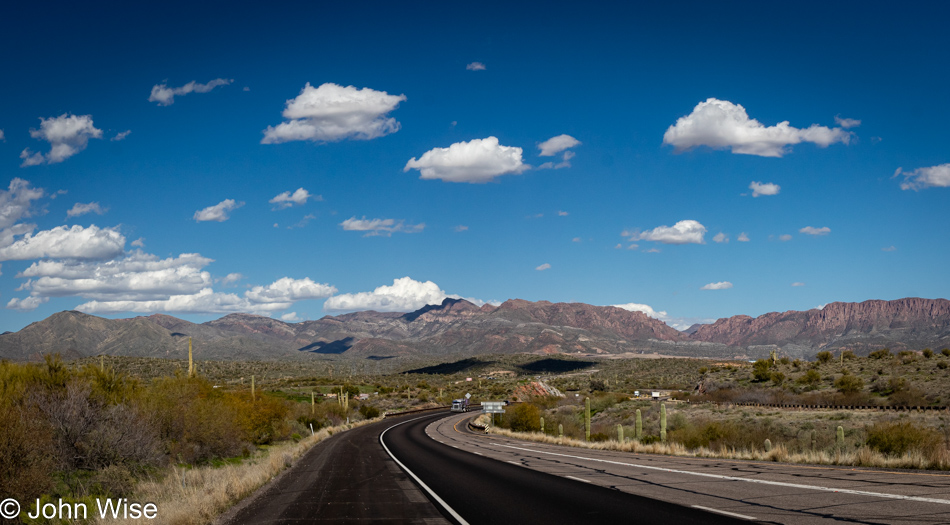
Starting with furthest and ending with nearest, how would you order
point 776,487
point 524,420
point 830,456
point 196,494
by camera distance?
point 524,420 → point 830,456 → point 196,494 → point 776,487

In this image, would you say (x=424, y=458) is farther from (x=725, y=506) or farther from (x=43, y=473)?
(x=725, y=506)

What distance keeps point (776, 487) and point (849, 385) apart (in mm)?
44773

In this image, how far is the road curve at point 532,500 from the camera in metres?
11.7

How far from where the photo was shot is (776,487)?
13.9 metres

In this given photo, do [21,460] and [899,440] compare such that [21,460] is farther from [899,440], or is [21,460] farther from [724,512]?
[899,440]

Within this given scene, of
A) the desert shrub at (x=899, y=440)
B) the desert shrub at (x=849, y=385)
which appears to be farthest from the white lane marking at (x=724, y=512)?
the desert shrub at (x=849, y=385)

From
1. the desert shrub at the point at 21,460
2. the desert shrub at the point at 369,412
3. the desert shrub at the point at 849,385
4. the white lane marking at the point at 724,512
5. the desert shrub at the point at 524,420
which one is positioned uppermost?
the desert shrub at the point at 21,460

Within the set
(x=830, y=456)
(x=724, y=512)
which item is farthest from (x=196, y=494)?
(x=830, y=456)

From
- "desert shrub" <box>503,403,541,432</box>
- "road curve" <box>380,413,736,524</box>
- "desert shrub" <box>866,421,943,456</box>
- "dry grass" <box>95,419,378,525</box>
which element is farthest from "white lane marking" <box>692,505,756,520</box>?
"desert shrub" <box>503,403,541,432</box>

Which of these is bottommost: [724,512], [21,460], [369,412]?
[369,412]

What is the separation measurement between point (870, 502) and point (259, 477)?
53.4 feet

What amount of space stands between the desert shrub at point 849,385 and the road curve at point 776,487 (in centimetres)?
3556

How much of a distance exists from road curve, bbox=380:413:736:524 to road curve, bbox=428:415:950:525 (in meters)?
0.38

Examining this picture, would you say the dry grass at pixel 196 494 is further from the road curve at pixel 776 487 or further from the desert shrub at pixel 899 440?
the desert shrub at pixel 899 440
